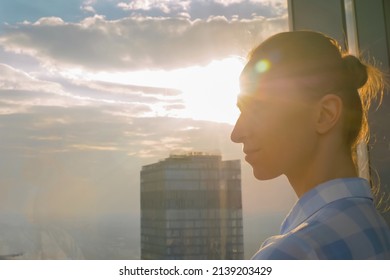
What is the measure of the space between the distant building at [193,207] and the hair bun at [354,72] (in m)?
0.78

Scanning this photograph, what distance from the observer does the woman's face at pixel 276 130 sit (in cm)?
56

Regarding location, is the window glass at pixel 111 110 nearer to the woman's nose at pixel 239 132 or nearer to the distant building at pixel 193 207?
the distant building at pixel 193 207

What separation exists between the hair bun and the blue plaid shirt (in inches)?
6.3

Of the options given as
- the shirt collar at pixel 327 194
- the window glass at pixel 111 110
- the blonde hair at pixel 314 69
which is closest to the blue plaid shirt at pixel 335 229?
the shirt collar at pixel 327 194

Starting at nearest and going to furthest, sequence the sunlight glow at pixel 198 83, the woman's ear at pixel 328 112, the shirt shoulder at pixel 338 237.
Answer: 1. the shirt shoulder at pixel 338 237
2. the woman's ear at pixel 328 112
3. the sunlight glow at pixel 198 83

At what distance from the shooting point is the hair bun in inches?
23.2

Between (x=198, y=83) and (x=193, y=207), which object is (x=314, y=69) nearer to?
(x=198, y=83)

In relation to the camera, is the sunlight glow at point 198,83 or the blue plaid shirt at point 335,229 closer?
the blue plaid shirt at point 335,229

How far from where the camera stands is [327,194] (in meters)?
0.50

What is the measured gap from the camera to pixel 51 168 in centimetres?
146

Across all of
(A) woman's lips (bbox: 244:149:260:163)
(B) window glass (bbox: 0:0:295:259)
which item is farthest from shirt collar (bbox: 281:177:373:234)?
(B) window glass (bbox: 0:0:295:259)

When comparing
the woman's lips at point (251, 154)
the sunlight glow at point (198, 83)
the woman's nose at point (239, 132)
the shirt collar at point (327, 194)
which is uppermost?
the sunlight glow at point (198, 83)

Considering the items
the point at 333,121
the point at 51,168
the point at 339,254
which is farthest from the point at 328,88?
the point at 51,168
